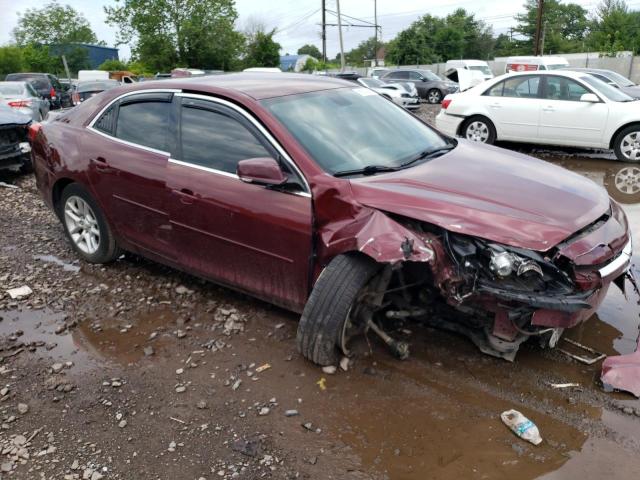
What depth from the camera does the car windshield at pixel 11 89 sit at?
586 inches

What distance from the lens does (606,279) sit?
3.02 meters

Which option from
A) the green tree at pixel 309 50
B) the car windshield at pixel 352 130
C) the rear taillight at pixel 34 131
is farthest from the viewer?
the green tree at pixel 309 50

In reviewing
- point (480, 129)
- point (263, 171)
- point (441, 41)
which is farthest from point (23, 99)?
point (441, 41)

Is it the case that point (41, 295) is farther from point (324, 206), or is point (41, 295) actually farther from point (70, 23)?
point (70, 23)

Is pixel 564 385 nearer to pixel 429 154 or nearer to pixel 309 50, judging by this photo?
pixel 429 154

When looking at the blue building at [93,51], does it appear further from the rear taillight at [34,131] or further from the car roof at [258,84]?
the car roof at [258,84]

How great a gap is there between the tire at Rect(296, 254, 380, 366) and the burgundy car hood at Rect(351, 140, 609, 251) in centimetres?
36

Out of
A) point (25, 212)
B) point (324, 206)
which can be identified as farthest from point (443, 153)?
point (25, 212)

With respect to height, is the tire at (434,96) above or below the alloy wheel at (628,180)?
above

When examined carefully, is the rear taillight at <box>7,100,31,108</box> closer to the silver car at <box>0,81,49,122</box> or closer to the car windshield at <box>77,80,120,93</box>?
the silver car at <box>0,81,49,122</box>

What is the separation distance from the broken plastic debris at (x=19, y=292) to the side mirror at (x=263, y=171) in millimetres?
2451

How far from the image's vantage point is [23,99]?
13992 millimetres

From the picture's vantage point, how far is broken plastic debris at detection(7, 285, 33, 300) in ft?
15.1

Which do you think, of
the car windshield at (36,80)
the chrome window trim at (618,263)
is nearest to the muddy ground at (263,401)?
the chrome window trim at (618,263)
